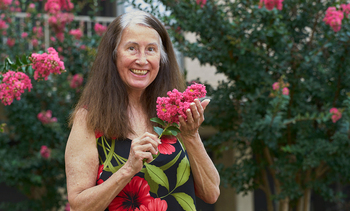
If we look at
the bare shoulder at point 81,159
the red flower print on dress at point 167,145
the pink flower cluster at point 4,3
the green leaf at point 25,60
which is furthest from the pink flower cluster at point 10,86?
the pink flower cluster at point 4,3

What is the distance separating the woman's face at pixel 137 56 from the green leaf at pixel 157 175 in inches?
14.6

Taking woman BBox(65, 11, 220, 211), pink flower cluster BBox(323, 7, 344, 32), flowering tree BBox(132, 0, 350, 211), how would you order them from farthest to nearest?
1. flowering tree BBox(132, 0, 350, 211)
2. pink flower cluster BBox(323, 7, 344, 32)
3. woman BBox(65, 11, 220, 211)

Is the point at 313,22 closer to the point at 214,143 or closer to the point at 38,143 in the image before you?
the point at 214,143

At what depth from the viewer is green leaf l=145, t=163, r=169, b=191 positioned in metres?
1.61

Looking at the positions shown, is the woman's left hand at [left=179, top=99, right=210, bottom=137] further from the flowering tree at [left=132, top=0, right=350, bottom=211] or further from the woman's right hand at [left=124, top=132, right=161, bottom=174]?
the flowering tree at [left=132, top=0, right=350, bottom=211]

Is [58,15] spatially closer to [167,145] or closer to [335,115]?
[335,115]

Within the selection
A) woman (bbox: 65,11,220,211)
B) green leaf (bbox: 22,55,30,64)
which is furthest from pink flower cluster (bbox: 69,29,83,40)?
woman (bbox: 65,11,220,211)

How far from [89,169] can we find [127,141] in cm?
21

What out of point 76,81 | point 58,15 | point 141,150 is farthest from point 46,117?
point 141,150

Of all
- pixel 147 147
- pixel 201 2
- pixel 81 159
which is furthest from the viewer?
pixel 201 2

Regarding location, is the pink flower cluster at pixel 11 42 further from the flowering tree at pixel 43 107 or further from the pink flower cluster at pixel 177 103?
the pink flower cluster at pixel 177 103

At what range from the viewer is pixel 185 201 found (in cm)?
166

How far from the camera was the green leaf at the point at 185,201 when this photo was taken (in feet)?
5.41

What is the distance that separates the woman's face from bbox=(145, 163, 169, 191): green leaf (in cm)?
37
